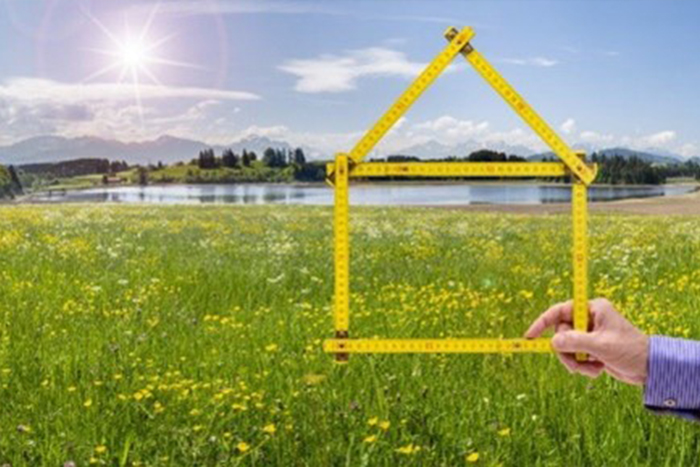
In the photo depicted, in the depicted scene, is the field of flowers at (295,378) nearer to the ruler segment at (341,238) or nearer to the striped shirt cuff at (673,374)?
the ruler segment at (341,238)

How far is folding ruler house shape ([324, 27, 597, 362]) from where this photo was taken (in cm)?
295

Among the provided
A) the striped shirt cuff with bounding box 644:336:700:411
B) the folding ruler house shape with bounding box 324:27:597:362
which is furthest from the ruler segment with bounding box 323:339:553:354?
the striped shirt cuff with bounding box 644:336:700:411

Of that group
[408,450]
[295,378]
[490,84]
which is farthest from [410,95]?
[295,378]

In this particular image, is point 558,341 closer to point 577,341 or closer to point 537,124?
point 577,341

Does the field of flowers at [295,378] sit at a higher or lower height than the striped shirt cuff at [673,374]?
lower

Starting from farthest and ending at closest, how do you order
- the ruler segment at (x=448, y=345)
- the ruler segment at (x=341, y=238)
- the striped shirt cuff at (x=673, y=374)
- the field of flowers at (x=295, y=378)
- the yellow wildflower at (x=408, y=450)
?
the field of flowers at (x=295, y=378) → the yellow wildflower at (x=408, y=450) → the ruler segment at (x=341, y=238) → the ruler segment at (x=448, y=345) → the striped shirt cuff at (x=673, y=374)

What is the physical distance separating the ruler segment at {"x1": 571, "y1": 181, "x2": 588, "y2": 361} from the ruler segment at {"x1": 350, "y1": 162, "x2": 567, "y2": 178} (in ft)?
0.50

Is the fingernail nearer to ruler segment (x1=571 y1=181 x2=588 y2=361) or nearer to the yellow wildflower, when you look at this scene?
ruler segment (x1=571 y1=181 x2=588 y2=361)

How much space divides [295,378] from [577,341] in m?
3.50

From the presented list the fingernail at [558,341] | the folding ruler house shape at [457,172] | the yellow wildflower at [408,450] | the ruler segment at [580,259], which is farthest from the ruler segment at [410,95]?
the yellow wildflower at [408,450]

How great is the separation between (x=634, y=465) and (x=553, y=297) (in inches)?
197

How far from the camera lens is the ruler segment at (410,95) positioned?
119 inches

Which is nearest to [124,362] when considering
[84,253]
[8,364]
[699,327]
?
[8,364]

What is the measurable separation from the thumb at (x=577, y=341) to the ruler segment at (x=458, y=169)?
2.12ft
